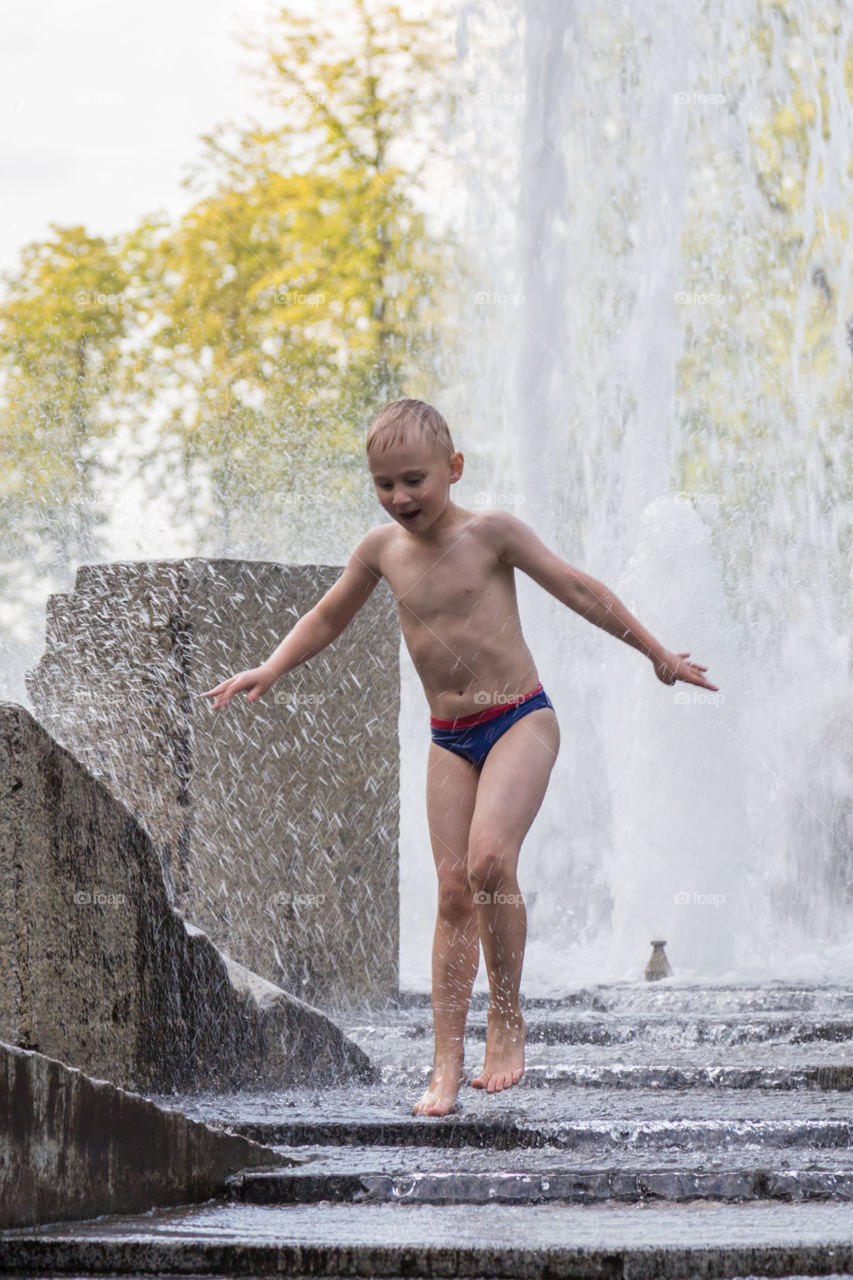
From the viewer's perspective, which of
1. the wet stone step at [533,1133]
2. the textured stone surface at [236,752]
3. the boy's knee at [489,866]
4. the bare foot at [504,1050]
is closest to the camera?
the wet stone step at [533,1133]

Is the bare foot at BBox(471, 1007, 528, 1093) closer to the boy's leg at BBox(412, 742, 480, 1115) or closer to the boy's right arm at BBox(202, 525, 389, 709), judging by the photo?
the boy's leg at BBox(412, 742, 480, 1115)

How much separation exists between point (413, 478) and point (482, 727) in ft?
1.86

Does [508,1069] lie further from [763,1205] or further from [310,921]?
[310,921]

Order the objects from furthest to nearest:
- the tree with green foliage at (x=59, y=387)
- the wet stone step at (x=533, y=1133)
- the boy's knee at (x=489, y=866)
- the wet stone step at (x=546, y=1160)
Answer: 1. the tree with green foliage at (x=59, y=387)
2. the boy's knee at (x=489, y=866)
3. the wet stone step at (x=533, y=1133)
4. the wet stone step at (x=546, y=1160)

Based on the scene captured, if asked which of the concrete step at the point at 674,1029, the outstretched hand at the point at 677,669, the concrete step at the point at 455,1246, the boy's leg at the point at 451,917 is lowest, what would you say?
the concrete step at the point at 455,1246

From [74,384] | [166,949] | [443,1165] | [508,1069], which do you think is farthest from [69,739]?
[74,384]

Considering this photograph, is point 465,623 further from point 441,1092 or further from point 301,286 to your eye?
point 301,286

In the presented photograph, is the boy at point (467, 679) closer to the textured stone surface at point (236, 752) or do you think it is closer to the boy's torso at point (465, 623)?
the boy's torso at point (465, 623)

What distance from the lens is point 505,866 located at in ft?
11.5

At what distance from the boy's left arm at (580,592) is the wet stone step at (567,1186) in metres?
1.32

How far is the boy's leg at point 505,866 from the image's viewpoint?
3.53 metres

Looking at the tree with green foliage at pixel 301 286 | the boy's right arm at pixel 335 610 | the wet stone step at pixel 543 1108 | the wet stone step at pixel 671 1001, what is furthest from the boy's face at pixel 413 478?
the tree with green foliage at pixel 301 286

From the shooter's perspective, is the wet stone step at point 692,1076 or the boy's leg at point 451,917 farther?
the wet stone step at point 692,1076

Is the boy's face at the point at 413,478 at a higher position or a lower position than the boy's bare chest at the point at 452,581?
higher
